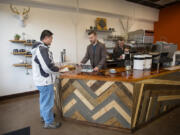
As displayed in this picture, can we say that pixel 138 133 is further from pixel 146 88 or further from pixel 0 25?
pixel 0 25

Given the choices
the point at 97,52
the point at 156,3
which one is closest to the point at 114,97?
the point at 97,52

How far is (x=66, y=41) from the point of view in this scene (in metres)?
4.36

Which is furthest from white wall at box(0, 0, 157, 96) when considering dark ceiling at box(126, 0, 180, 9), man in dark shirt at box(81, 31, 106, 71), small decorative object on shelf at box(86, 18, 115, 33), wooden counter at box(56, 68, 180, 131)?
dark ceiling at box(126, 0, 180, 9)

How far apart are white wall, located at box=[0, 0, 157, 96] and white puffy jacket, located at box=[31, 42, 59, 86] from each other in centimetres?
210

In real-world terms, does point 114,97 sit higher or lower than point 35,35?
lower

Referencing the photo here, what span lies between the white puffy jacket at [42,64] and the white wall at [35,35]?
6.87ft

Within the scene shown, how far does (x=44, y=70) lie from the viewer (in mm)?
1943

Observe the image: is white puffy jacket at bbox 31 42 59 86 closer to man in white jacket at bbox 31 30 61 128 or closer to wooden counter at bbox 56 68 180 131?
man in white jacket at bbox 31 30 61 128

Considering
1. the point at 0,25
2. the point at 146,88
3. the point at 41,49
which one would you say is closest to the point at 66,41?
the point at 0,25

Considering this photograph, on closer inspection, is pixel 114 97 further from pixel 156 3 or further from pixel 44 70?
pixel 156 3

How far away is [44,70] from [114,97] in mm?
1244

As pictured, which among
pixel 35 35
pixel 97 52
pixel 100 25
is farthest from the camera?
pixel 100 25

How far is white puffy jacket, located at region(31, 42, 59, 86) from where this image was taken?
6.18 ft

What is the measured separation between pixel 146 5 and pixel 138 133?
603 cm
